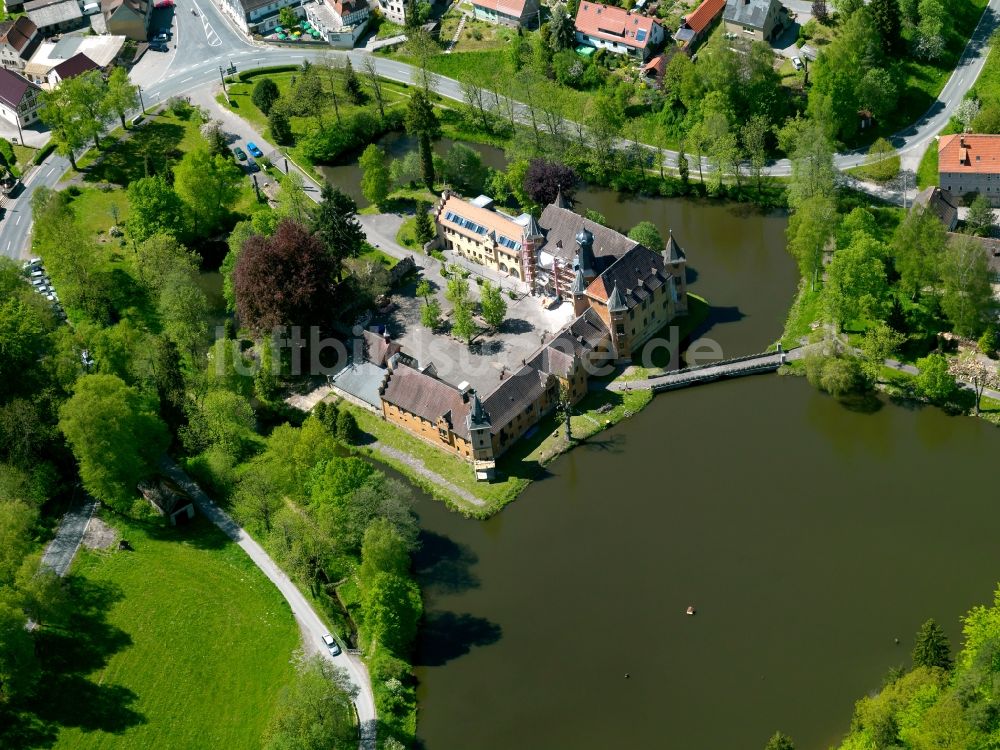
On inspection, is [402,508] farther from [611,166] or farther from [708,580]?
[611,166]

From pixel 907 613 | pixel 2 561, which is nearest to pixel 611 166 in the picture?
pixel 907 613

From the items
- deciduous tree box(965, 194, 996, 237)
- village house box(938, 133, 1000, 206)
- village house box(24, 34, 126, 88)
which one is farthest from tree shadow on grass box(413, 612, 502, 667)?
village house box(24, 34, 126, 88)

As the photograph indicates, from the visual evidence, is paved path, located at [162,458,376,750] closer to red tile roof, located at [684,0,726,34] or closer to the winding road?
the winding road

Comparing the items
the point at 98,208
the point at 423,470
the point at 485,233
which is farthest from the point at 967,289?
the point at 98,208

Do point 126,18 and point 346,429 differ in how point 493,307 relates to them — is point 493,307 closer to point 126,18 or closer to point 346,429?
point 346,429

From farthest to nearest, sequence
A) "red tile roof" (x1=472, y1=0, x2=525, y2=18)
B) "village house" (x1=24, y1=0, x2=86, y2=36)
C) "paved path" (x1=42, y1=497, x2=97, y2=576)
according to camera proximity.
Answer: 1. "village house" (x1=24, y1=0, x2=86, y2=36)
2. "red tile roof" (x1=472, y1=0, x2=525, y2=18)
3. "paved path" (x1=42, y1=497, x2=97, y2=576)
